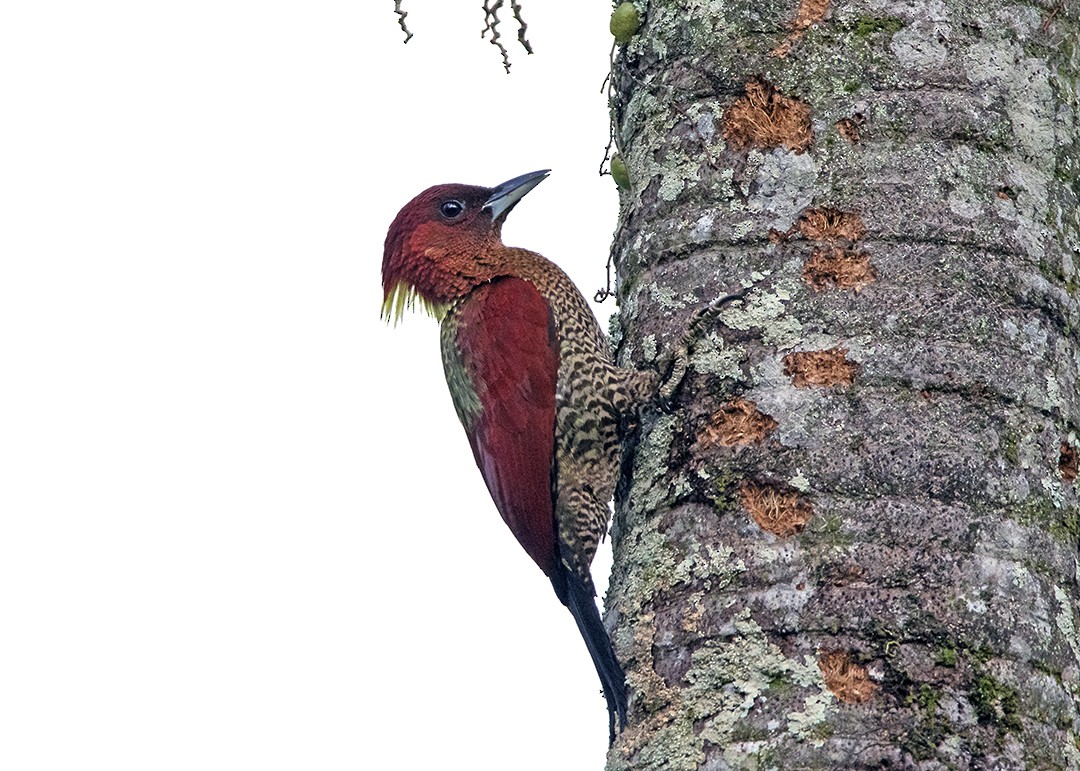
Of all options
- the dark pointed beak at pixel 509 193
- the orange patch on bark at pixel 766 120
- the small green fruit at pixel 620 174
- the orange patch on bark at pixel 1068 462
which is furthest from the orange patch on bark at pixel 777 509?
the dark pointed beak at pixel 509 193

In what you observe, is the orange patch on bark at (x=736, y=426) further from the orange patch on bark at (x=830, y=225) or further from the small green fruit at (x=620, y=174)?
the small green fruit at (x=620, y=174)

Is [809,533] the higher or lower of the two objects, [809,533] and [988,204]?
the lower

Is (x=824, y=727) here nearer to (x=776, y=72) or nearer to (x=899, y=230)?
(x=899, y=230)

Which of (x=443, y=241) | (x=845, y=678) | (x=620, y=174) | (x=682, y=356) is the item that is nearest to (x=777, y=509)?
(x=845, y=678)

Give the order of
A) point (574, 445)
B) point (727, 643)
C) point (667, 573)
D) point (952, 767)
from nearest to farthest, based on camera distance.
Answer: point (952, 767) → point (727, 643) → point (667, 573) → point (574, 445)

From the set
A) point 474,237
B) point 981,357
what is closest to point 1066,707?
point 981,357

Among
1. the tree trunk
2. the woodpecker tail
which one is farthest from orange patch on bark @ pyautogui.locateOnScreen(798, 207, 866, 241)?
the woodpecker tail

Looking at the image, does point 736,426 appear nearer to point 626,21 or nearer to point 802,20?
point 802,20
